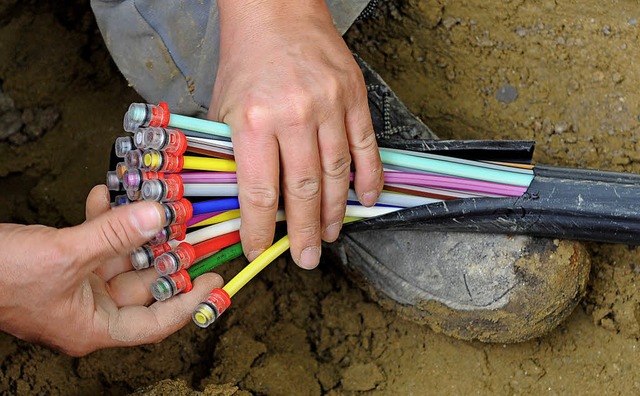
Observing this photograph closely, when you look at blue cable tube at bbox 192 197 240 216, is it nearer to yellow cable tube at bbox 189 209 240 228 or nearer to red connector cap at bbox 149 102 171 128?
yellow cable tube at bbox 189 209 240 228

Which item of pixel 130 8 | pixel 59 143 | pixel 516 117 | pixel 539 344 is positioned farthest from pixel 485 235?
pixel 59 143

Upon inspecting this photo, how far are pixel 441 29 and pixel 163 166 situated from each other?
102 centimetres

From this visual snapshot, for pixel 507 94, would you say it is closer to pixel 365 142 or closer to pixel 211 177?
pixel 365 142

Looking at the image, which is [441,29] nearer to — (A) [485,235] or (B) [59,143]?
(A) [485,235]

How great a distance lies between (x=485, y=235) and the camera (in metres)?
1.52

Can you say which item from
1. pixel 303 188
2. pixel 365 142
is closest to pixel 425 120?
pixel 365 142

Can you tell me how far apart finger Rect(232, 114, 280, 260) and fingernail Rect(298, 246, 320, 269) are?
0.10m

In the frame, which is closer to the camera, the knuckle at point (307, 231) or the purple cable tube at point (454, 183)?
the knuckle at point (307, 231)

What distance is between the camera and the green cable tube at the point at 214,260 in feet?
4.49

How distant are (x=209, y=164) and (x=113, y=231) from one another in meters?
0.22

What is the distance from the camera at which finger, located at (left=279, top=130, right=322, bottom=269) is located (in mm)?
1225

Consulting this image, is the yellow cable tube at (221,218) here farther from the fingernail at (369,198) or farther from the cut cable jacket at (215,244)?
the fingernail at (369,198)

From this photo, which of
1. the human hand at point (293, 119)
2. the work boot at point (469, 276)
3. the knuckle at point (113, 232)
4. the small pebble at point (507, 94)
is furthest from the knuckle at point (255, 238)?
the small pebble at point (507, 94)

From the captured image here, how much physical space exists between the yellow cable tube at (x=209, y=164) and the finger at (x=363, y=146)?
0.73 feet
